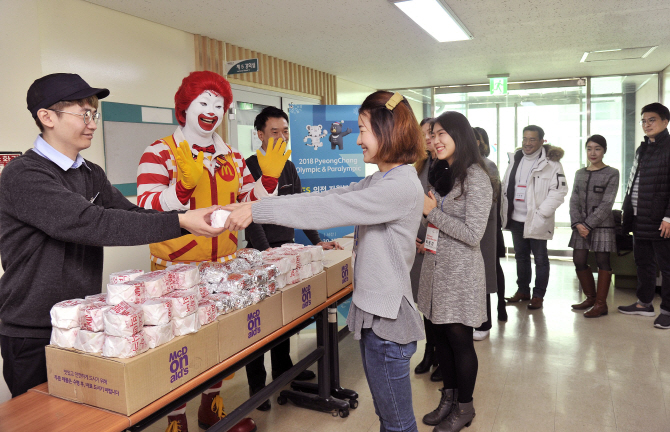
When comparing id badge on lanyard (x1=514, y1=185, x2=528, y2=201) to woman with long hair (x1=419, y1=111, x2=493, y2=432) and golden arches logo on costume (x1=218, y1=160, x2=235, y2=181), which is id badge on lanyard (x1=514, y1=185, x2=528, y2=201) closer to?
woman with long hair (x1=419, y1=111, x2=493, y2=432)

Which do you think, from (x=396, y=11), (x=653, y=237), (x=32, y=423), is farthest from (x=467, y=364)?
(x=396, y=11)

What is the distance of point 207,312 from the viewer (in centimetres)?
167

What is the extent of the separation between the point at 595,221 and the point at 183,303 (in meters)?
4.20

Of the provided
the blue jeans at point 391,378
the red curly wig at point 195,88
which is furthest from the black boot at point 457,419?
the red curly wig at point 195,88

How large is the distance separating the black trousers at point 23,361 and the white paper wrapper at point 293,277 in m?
0.98

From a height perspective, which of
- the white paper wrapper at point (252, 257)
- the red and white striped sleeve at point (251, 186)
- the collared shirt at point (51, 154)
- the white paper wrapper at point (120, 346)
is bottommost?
the white paper wrapper at point (120, 346)

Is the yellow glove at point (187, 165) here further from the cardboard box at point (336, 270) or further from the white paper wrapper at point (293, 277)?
the cardboard box at point (336, 270)

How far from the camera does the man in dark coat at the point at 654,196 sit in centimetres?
399

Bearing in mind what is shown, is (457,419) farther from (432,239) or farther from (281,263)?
(281,263)

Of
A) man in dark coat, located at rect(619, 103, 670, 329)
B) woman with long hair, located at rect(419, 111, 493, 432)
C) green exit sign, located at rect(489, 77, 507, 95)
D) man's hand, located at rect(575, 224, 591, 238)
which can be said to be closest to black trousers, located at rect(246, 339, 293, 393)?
woman with long hair, located at rect(419, 111, 493, 432)

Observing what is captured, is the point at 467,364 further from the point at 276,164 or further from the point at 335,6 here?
the point at 335,6

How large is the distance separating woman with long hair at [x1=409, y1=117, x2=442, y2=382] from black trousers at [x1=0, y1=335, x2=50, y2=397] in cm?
201

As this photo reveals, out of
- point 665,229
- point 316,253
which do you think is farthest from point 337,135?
point 665,229

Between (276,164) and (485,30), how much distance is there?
344 centimetres
